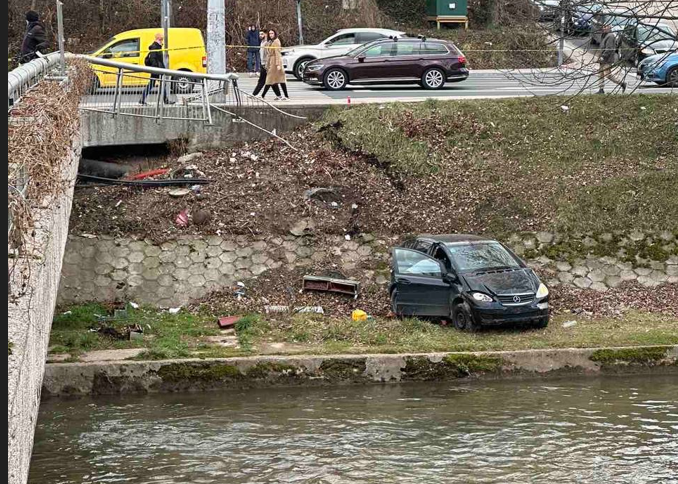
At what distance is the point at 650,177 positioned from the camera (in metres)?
22.5

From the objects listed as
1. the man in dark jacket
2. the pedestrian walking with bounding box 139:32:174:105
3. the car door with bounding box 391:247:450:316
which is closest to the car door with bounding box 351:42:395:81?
the pedestrian walking with bounding box 139:32:174:105

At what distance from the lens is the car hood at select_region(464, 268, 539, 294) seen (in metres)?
17.6

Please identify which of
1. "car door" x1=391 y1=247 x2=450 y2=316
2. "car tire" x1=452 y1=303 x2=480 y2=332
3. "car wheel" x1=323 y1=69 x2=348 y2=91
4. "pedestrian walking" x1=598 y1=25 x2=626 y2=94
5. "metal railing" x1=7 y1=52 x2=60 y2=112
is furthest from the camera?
"car wheel" x1=323 y1=69 x2=348 y2=91

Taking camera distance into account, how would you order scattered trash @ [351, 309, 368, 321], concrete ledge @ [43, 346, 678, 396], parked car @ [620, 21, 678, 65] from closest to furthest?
1. parked car @ [620, 21, 678, 65]
2. concrete ledge @ [43, 346, 678, 396]
3. scattered trash @ [351, 309, 368, 321]

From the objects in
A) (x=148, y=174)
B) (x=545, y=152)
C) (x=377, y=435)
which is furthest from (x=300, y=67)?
(x=377, y=435)

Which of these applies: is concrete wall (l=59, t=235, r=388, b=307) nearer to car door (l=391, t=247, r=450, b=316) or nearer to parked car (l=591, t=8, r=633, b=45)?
car door (l=391, t=247, r=450, b=316)

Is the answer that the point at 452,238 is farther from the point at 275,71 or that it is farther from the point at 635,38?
the point at 275,71

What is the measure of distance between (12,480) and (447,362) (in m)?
10.5

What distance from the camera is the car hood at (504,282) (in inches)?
691

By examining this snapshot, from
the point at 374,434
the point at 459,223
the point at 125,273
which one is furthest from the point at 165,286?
the point at 374,434

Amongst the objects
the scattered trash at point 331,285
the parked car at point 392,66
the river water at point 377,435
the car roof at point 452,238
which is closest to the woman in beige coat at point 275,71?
the parked car at point 392,66

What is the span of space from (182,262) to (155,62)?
707 centimetres

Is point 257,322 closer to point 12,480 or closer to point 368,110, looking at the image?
point 368,110

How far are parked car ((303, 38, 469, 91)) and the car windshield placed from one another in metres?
12.4
